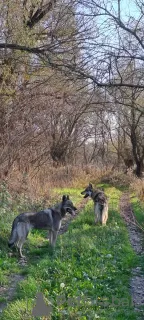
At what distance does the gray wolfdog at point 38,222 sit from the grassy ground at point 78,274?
12.4 inches

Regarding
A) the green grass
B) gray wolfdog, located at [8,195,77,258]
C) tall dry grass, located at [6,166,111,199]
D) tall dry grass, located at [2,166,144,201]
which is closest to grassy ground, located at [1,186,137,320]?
gray wolfdog, located at [8,195,77,258]

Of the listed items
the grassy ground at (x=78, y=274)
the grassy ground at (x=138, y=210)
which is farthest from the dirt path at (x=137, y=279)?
the grassy ground at (x=138, y=210)

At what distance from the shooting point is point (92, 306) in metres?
5.52

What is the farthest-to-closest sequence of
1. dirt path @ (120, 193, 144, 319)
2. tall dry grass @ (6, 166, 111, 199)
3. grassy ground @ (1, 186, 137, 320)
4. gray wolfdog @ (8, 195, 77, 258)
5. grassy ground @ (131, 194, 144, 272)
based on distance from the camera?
tall dry grass @ (6, 166, 111, 199), grassy ground @ (131, 194, 144, 272), gray wolfdog @ (8, 195, 77, 258), dirt path @ (120, 193, 144, 319), grassy ground @ (1, 186, 137, 320)

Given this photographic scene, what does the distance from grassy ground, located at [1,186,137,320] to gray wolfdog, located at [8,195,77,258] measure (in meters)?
0.32

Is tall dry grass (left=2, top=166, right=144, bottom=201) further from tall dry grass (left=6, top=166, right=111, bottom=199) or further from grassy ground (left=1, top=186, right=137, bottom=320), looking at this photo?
grassy ground (left=1, top=186, right=137, bottom=320)

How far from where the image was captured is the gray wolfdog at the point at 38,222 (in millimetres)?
8320

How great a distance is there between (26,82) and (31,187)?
395 centimetres

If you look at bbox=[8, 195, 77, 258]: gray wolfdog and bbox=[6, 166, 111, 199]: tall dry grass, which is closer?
bbox=[8, 195, 77, 258]: gray wolfdog

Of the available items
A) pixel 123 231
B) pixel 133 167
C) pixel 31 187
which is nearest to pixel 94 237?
pixel 123 231

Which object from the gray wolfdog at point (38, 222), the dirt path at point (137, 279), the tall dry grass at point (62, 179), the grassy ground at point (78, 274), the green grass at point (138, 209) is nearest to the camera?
the grassy ground at point (78, 274)

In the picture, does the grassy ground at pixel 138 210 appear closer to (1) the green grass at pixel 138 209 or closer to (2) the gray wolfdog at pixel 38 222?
(1) the green grass at pixel 138 209

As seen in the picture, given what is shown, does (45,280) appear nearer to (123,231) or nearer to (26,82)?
(123,231)

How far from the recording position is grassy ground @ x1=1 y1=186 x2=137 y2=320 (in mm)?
5359
